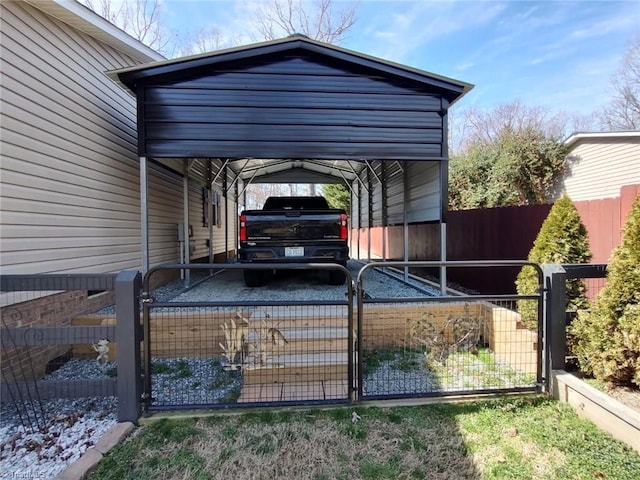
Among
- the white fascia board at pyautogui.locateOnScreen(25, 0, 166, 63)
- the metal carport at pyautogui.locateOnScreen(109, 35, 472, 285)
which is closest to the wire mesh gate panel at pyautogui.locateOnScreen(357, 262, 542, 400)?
the metal carport at pyautogui.locateOnScreen(109, 35, 472, 285)

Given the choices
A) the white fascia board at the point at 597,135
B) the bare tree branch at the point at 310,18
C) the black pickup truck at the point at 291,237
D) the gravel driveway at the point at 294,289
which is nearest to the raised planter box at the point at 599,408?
the gravel driveway at the point at 294,289

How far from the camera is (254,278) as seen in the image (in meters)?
5.93

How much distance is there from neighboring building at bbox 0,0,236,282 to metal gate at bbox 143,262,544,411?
1.41m

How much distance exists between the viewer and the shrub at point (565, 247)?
3.61 m

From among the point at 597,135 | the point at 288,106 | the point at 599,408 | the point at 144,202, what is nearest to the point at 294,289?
the point at 144,202

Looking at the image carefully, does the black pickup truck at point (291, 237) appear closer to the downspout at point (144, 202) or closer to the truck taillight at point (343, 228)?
the truck taillight at point (343, 228)

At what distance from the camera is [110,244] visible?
16.6ft

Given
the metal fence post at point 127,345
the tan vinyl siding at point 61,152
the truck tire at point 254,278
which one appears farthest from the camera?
the truck tire at point 254,278

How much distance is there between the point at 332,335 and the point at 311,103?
3.25m

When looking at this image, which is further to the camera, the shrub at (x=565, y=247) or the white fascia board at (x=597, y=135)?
the white fascia board at (x=597, y=135)

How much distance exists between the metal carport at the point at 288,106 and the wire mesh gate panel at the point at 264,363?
1961 millimetres

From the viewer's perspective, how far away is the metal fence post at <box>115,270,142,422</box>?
2525 millimetres

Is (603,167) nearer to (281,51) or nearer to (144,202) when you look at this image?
(281,51)

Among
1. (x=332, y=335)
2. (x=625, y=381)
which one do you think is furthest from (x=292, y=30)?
(x=625, y=381)
